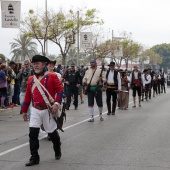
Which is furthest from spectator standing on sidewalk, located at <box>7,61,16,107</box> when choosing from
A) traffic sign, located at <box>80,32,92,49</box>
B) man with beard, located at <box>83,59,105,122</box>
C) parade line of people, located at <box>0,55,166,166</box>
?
traffic sign, located at <box>80,32,92,49</box>

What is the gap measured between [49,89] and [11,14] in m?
11.8

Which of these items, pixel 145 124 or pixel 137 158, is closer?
pixel 137 158

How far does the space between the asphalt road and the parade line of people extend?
17.1 inches

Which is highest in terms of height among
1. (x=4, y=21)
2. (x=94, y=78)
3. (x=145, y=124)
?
(x=4, y=21)

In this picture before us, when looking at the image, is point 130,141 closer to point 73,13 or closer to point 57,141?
point 57,141

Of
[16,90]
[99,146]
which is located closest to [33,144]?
[99,146]

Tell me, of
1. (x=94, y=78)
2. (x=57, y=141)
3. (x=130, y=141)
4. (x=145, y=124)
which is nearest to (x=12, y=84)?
(x=94, y=78)

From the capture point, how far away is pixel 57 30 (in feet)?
130

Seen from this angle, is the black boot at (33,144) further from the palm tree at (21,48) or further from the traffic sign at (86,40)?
the palm tree at (21,48)

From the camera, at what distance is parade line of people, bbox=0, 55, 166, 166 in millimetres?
7852

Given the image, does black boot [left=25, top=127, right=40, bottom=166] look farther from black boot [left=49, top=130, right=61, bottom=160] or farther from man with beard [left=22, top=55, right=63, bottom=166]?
black boot [left=49, top=130, right=61, bottom=160]

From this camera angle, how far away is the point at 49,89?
7957 mm

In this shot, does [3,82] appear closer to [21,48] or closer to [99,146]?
[99,146]

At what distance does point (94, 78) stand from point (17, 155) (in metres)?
5.99
